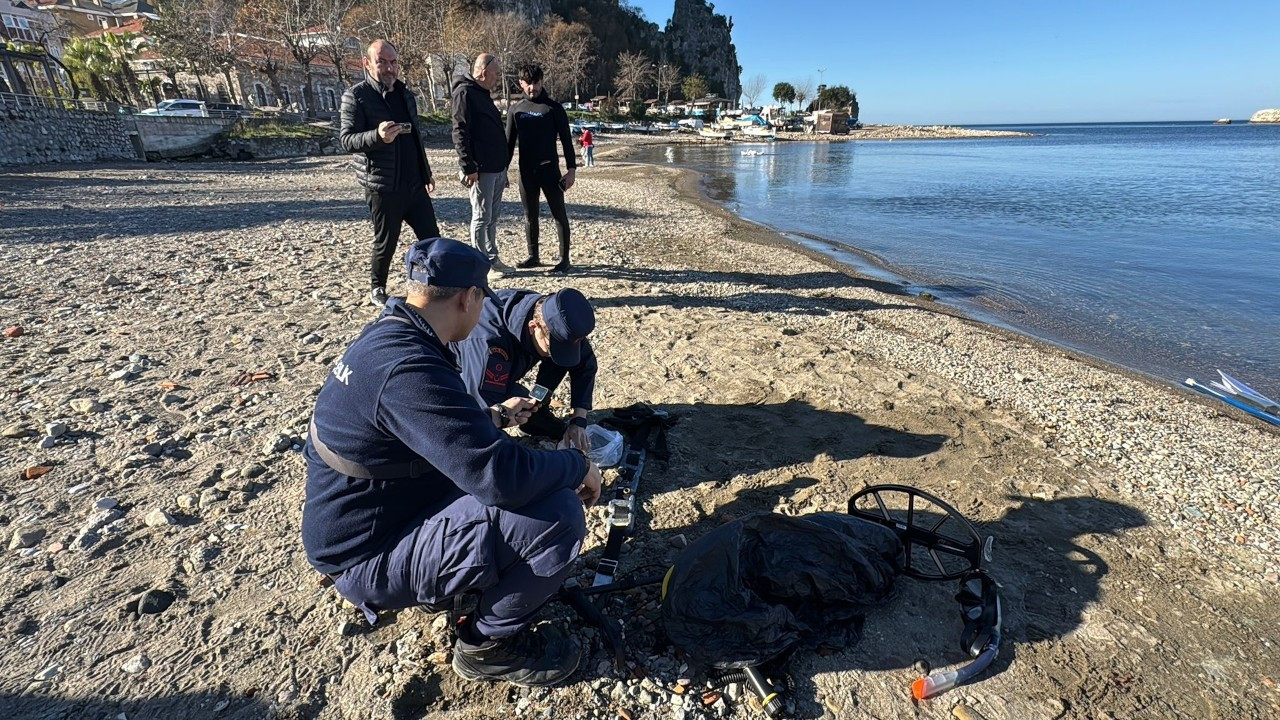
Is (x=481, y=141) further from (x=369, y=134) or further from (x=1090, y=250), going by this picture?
(x=1090, y=250)

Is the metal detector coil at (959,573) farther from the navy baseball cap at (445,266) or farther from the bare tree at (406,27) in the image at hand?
the bare tree at (406,27)

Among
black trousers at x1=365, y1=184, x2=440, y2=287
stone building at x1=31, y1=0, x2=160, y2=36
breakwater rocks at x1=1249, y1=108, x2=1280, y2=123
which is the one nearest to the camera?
black trousers at x1=365, y1=184, x2=440, y2=287

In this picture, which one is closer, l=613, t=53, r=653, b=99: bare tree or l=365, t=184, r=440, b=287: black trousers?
l=365, t=184, r=440, b=287: black trousers

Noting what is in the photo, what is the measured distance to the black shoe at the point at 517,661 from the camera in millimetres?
2273

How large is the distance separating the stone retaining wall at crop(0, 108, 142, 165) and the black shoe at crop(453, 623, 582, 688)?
1099 inches

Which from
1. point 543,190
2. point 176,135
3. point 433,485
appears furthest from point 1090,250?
point 176,135

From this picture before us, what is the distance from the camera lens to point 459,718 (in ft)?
7.26

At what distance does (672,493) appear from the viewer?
361 centimetres

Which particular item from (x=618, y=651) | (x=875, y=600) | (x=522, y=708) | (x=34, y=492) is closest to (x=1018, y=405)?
(x=875, y=600)

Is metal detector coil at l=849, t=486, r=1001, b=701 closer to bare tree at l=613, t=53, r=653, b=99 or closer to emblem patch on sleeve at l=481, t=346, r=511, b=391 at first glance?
emblem patch on sleeve at l=481, t=346, r=511, b=391

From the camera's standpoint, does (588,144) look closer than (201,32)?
Yes

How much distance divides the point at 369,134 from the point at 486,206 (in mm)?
1925

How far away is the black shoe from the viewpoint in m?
2.27

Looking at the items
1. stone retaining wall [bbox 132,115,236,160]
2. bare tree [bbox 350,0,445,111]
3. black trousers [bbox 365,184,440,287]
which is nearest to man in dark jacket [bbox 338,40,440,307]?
black trousers [bbox 365,184,440,287]
